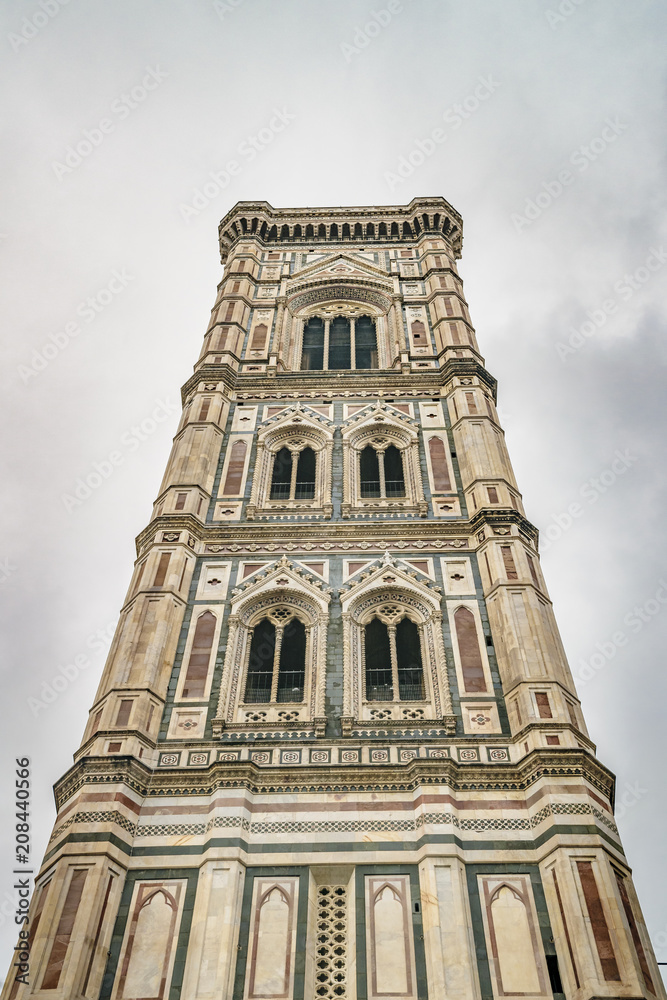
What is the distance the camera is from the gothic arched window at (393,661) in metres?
15.8

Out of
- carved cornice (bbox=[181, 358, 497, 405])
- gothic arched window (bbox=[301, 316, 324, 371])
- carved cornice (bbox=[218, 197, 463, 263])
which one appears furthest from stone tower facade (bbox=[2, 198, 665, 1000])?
carved cornice (bbox=[218, 197, 463, 263])

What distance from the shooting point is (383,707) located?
15430mm

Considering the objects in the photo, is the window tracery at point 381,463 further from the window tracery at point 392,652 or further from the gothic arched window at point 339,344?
the gothic arched window at point 339,344

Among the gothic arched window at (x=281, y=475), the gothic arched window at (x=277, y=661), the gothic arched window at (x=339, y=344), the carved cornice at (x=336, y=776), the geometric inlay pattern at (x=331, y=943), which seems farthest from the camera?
the gothic arched window at (x=339, y=344)

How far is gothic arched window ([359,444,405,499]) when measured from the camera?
20.8 metres

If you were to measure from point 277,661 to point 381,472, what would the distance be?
596 centimetres

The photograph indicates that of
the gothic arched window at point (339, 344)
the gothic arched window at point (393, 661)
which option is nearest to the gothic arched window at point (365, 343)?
the gothic arched window at point (339, 344)

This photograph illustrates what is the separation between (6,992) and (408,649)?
7796 mm

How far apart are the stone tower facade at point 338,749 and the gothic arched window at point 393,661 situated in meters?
0.05

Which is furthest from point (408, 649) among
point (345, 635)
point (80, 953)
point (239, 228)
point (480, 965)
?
point (239, 228)

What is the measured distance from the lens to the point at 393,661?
16250mm

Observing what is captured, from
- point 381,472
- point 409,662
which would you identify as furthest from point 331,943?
point 381,472

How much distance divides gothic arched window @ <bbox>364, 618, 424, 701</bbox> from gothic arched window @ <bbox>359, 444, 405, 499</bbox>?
3.86m

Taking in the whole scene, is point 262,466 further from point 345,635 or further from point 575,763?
point 575,763
